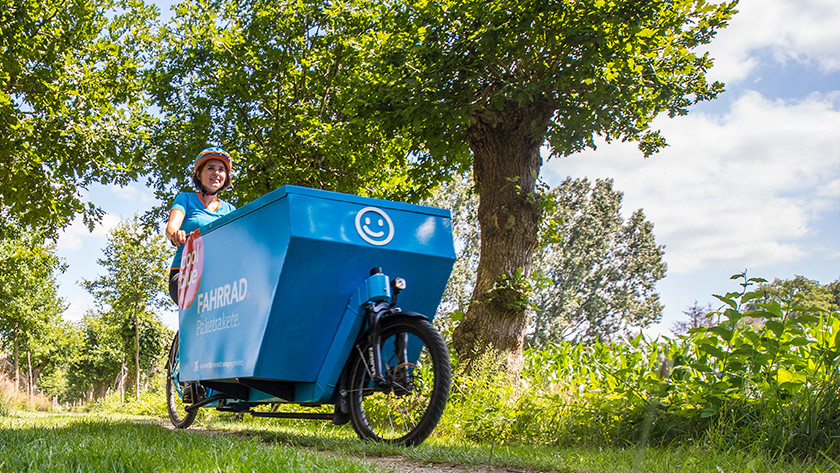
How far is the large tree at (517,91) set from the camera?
6.64 metres

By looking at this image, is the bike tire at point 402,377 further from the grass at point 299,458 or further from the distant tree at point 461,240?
the distant tree at point 461,240

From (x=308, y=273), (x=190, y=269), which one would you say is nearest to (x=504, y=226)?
(x=190, y=269)

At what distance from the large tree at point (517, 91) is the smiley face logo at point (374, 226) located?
3.16 m

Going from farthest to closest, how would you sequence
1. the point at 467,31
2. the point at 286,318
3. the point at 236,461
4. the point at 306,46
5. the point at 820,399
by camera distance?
the point at 306,46
the point at 467,31
the point at 286,318
the point at 820,399
the point at 236,461

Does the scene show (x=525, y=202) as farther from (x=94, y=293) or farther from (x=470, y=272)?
(x=470, y=272)

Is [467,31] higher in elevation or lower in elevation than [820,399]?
higher

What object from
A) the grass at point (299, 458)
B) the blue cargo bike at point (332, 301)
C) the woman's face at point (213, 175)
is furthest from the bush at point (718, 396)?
the woman's face at point (213, 175)

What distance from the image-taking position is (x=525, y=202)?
24.0ft

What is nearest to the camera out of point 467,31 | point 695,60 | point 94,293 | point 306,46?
point 467,31

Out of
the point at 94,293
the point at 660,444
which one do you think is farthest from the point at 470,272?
the point at 660,444

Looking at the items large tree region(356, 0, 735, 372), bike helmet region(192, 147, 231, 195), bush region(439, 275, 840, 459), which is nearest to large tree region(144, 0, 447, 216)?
large tree region(356, 0, 735, 372)

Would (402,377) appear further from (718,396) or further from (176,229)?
(176,229)

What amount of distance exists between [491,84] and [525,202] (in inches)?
55.9

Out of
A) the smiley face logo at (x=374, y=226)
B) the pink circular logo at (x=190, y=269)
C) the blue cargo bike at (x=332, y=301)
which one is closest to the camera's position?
the blue cargo bike at (x=332, y=301)
